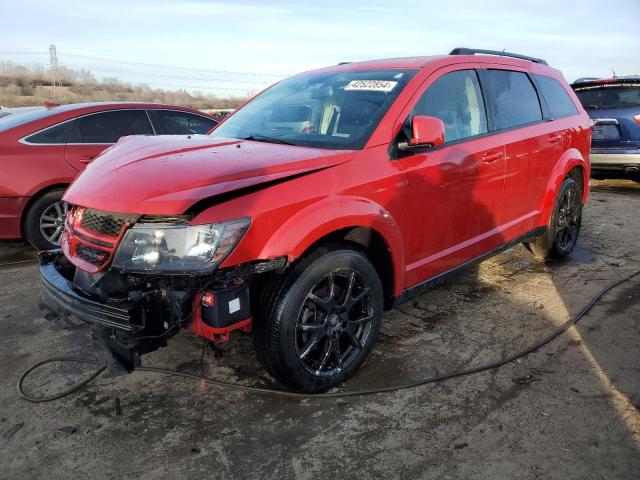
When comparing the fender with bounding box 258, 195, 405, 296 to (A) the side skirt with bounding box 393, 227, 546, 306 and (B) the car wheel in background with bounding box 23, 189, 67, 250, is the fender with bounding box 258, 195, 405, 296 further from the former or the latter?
(B) the car wheel in background with bounding box 23, 189, 67, 250

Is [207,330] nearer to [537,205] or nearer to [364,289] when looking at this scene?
[364,289]

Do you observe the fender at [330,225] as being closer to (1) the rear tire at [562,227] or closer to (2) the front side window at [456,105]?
(2) the front side window at [456,105]

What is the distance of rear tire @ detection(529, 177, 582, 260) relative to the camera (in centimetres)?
475

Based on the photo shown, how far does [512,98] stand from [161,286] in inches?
127

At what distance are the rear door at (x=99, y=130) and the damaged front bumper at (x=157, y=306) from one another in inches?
136

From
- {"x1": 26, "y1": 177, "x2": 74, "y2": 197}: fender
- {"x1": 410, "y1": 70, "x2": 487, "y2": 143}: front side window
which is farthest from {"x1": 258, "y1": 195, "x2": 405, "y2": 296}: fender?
{"x1": 26, "y1": 177, "x2": 74, "y2": 197}: fender

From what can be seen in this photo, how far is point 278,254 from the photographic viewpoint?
2.40 meters

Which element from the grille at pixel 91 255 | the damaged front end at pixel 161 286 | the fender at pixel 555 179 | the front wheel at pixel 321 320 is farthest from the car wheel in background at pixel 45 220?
the fender at pixel 555 179

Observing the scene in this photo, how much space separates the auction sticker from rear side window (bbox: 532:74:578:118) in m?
1.99

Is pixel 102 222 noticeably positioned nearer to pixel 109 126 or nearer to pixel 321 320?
pixel 321 320

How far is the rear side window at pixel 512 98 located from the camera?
390cm

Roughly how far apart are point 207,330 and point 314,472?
0.80m

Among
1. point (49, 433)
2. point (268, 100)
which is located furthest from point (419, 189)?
point (49, 433)

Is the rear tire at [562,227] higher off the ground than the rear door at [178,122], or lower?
lower
